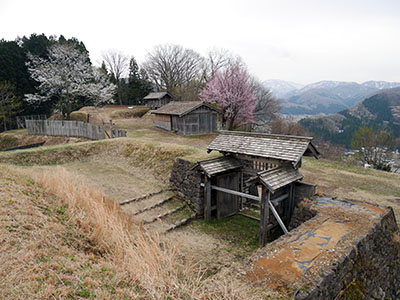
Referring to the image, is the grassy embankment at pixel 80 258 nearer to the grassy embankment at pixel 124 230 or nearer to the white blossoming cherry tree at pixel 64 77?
the grassy embankment at pixel 124 230

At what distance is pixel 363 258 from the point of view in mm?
5961

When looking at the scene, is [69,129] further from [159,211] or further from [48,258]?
[48,258]

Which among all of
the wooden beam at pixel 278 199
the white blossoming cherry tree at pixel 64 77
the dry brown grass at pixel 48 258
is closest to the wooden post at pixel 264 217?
the wooden beam at pixel 278 199

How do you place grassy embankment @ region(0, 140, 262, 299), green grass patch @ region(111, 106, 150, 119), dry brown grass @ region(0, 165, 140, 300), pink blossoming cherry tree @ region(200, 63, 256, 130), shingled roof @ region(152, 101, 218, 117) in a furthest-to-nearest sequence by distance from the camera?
green grass patch @ region(111, 106, 150, 119) → pink blossoming cherry tree @ region(200, 63, 256, 130) → shingled roof @ region(152, 101, 218, 117) → grassy embankment @ region(0, 140, 262, 299) → dry brown grass @ region(0, 165, 140, 300)

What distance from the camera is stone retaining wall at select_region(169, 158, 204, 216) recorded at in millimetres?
10945

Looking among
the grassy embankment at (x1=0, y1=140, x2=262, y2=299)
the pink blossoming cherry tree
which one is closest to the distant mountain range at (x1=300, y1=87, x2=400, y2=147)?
the pink blossoming cherry tree

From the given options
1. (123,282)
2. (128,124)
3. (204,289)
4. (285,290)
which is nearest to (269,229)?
(285,290)

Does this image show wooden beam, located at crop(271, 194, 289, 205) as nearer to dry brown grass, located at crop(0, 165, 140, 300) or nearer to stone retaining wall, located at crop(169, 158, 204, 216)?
stone retaining wall, located at crop(169, 158, 204, 216)

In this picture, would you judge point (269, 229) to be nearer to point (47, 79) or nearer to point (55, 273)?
point (55, 273)

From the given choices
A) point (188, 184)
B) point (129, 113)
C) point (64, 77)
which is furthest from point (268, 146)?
point (129, 113)

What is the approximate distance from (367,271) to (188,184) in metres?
7.63

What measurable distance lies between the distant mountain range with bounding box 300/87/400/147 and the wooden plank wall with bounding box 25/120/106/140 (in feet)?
219

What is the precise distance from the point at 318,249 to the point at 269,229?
10.0 ft

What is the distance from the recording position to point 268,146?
9.27 metres
